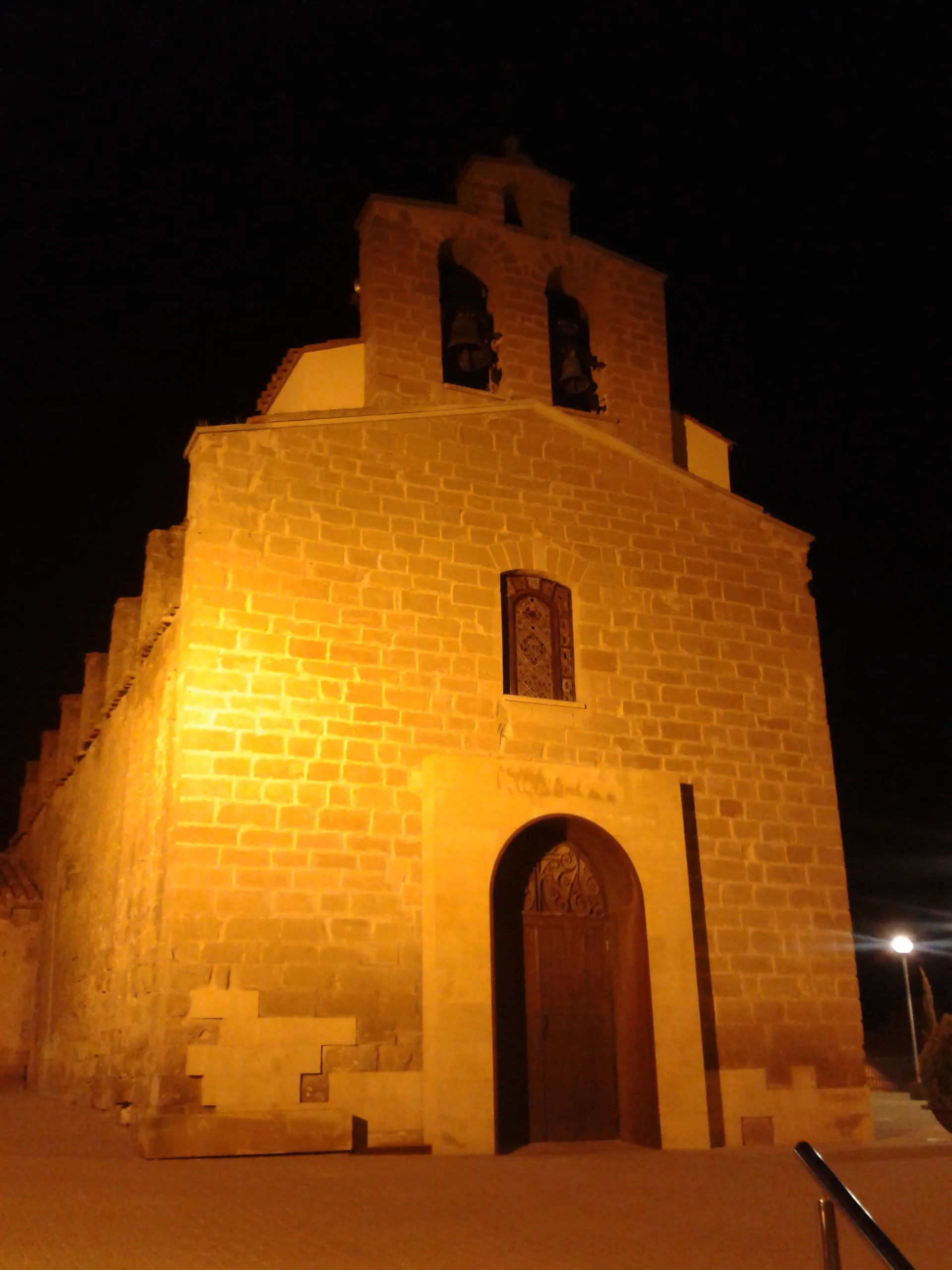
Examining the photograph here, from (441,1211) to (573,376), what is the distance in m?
7.68

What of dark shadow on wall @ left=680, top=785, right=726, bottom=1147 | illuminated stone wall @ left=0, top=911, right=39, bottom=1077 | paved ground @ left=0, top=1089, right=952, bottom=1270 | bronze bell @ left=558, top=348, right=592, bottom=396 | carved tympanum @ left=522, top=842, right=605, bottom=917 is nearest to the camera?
paved ground @ left=0, top=1089, right=952, bottom=1270

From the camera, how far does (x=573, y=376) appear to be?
439 inches

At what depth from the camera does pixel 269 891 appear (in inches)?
327

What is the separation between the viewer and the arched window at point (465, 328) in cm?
1067

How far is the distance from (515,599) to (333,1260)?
6169mm

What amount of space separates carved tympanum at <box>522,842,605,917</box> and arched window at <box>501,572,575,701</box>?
136 cm

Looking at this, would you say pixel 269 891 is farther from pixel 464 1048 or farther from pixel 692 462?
pixel 692 462

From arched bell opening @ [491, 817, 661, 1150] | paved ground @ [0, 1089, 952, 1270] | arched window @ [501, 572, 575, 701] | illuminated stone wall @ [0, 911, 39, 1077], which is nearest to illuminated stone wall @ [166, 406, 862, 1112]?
arched window @ [501, 572, 575, 701]

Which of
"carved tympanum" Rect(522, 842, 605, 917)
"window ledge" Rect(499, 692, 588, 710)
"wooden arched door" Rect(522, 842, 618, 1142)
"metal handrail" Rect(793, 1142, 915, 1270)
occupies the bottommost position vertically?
"metal handrail" Rect(793, 1142, 915, 1270)

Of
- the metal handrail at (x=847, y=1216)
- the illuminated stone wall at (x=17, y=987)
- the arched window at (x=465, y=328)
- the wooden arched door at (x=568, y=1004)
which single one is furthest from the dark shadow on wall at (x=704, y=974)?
the illuminated stone wall at (x=17, y=987)

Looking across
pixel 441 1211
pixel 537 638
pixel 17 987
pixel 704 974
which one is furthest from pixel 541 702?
pixel 17 987

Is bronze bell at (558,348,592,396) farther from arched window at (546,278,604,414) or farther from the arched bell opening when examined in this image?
the arched bell opening

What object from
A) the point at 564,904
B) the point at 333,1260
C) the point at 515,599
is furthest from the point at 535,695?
the point at 333,1260

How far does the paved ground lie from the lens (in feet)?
16.2
